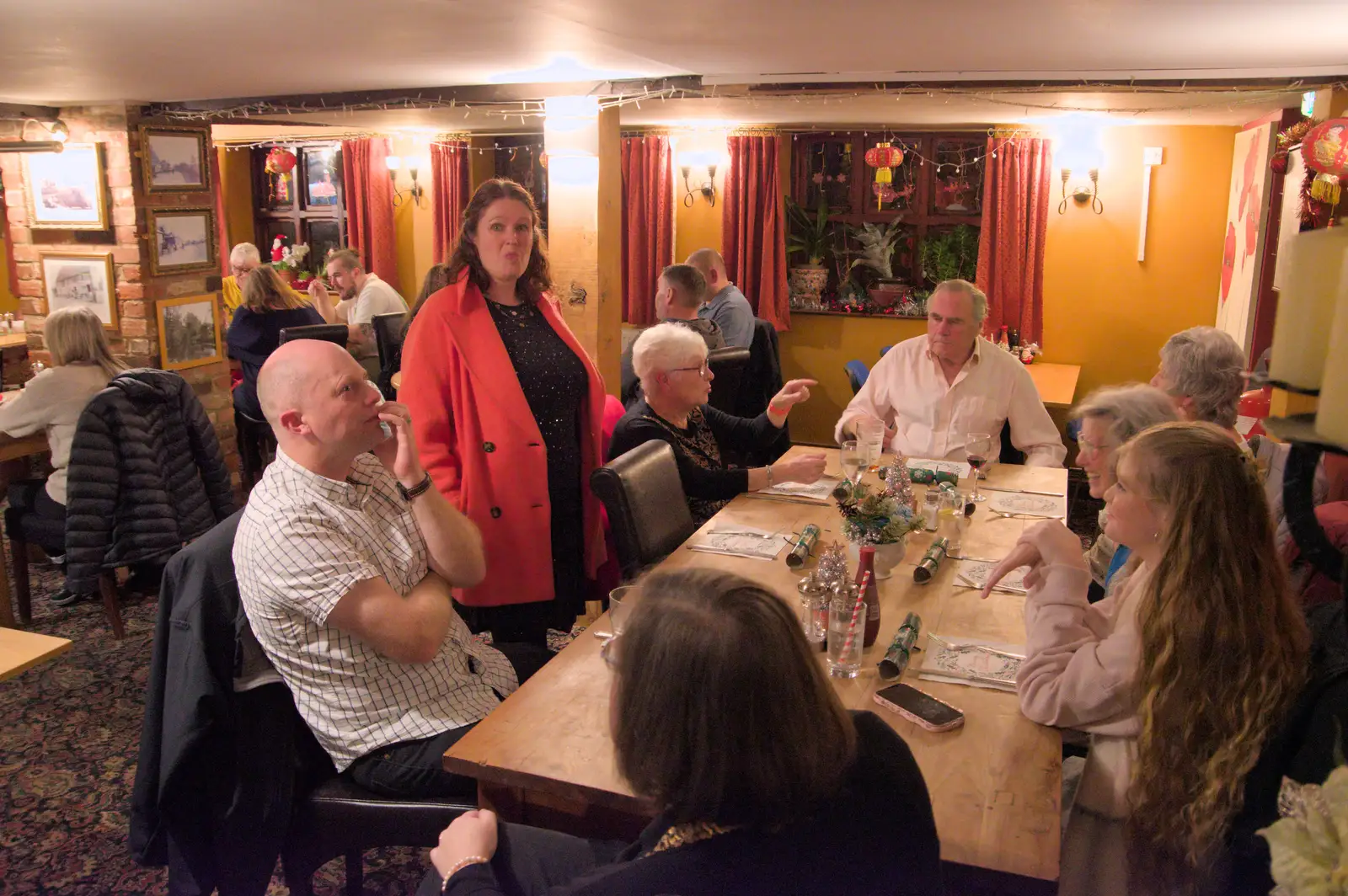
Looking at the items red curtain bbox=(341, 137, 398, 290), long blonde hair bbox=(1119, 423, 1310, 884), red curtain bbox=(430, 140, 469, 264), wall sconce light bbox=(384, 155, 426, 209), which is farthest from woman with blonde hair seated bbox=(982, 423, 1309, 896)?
red curtain bbox=(341, 137, 398, 290)

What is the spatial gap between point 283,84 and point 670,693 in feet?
14.5

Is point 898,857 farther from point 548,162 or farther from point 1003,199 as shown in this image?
point 1003,199

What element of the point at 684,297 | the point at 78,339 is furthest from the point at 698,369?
the point at 78,339

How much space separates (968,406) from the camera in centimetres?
389

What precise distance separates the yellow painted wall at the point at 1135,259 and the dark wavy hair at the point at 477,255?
5.31 metres

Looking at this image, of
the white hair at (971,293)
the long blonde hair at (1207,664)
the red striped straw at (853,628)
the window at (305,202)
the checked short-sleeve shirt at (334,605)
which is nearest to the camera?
the long blonde hair at (1207,664)

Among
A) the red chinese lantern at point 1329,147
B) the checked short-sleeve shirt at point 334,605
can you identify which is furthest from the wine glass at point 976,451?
the red chinese lantern at point 1329,147

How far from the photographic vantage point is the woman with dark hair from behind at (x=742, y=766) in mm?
1117

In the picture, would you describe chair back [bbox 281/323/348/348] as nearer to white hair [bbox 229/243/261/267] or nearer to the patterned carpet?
the patterned carpet

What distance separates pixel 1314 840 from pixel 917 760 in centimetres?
79

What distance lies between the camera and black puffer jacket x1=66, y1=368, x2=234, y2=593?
3.72 meters

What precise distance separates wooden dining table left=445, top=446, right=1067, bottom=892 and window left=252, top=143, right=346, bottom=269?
866cm

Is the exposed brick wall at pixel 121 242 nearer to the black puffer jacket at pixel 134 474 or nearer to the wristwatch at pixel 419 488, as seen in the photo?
the black puffer jacket at pixel 134 474

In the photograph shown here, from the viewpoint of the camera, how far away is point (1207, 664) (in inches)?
61.7
